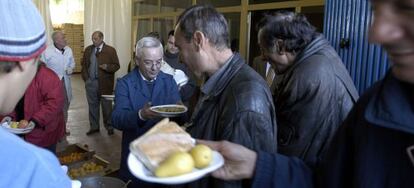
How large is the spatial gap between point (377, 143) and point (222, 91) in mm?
661

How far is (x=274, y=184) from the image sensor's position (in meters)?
1.11

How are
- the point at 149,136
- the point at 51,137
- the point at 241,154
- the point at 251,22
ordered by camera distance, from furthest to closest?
1. the point at 251,22
2. the point at 51,137
3. the point at 241,154
4. the point at 149,136

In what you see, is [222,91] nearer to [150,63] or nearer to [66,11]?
[150,63]

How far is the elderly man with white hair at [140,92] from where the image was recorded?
236 cm

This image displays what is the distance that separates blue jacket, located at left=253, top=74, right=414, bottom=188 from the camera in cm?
83

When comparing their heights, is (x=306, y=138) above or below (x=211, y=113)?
below

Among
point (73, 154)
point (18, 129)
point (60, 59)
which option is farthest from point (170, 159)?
point (60, 59)

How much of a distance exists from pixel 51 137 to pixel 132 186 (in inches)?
37.3

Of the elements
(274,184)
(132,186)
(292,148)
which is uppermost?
(274,184)

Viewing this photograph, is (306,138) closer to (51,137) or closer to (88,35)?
(51,137)

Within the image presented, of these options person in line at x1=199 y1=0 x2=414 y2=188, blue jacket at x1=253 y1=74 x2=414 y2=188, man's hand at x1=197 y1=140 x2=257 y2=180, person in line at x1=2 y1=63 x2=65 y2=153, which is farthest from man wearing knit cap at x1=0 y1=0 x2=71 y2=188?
person in line at x1=2 y1=63 x2=65 y2=153

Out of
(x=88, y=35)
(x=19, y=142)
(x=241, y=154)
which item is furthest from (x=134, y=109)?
(x=88, y=35)

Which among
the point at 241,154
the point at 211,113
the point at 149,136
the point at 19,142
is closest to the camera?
the point at 19,142

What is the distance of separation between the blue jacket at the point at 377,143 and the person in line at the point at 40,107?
2.47 metres
